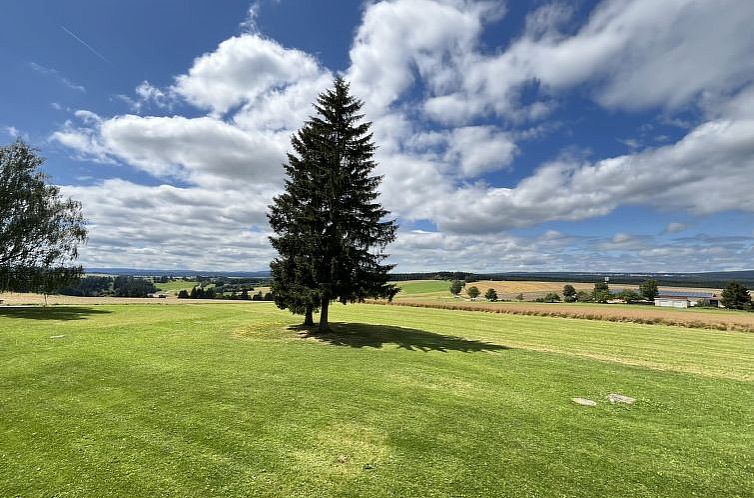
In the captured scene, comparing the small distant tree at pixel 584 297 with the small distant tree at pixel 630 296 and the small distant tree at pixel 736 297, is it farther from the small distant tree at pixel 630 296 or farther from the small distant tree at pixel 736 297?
the small distant tree at pixel 736 297

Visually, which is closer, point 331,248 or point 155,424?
point 155,424

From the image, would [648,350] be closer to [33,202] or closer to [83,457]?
[83,457]

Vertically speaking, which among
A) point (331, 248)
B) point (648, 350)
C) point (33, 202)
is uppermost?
point (33, 202)

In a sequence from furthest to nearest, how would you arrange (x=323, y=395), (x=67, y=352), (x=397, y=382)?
(x=67, y=352)
(x=397, y=382)
(x=323, y=395)

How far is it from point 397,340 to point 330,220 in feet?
25.6

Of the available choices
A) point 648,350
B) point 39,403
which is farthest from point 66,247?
point 648,350

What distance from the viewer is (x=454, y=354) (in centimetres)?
1756

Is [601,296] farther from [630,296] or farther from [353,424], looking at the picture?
[353,424]

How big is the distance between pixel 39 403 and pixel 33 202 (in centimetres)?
3230

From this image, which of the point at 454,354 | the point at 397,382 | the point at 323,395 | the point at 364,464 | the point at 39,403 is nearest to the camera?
the point at 364,464

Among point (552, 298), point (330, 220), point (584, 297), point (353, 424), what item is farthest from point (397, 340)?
point (584, 297)

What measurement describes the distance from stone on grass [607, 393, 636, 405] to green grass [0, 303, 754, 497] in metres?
0.25

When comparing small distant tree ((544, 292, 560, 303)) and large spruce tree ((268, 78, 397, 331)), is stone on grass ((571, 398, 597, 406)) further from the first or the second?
small distant tree ((544, 292, 560, 303))

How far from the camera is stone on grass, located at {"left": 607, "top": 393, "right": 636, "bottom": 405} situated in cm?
1101
